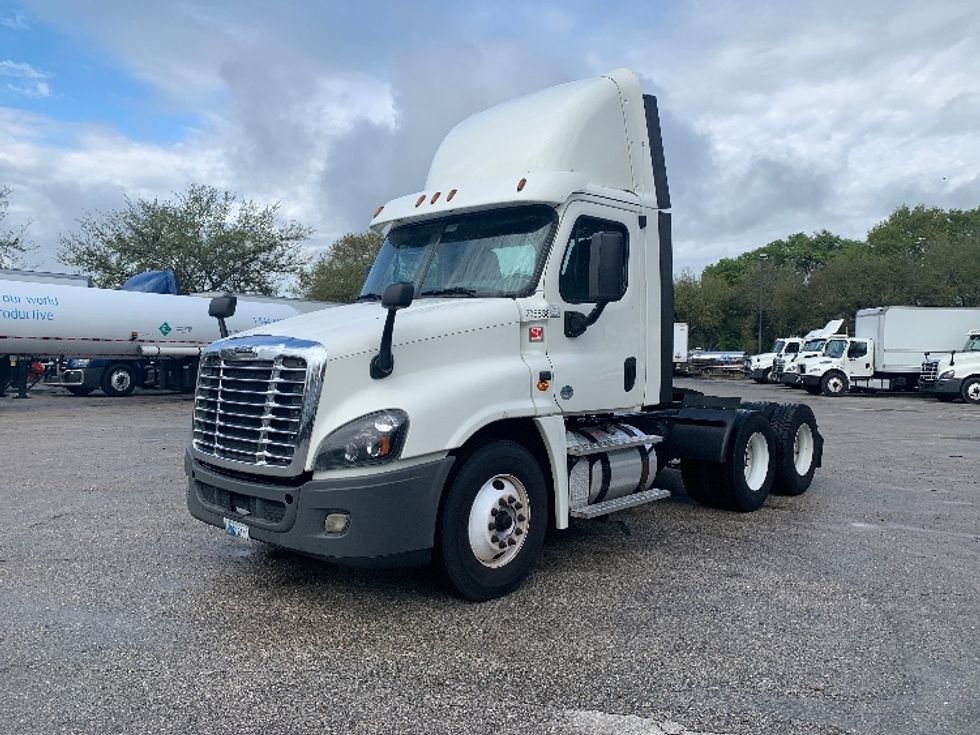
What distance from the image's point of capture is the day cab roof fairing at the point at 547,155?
5.94 m

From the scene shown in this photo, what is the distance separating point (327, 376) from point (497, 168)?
2.53 meters

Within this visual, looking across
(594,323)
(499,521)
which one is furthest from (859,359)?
(499,521)

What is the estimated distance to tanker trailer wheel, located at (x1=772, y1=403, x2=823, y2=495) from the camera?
28.3 ft

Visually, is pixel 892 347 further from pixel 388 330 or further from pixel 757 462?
pixel 388 330

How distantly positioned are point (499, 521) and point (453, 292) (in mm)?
A: 1638

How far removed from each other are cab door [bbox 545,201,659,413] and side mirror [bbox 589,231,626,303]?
0.02m

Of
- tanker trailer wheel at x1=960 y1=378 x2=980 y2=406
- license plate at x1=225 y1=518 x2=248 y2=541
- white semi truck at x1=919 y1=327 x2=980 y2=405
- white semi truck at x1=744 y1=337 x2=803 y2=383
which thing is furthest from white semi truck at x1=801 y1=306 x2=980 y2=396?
license plate at x1=225 y1=518 x2=248 y2=541

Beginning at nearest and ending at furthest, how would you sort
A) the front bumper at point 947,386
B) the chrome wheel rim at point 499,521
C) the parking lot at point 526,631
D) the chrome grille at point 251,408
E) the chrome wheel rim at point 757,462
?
the parking lot at point 526,631, the chrome grille at point 251,408, the chrome wheel rim at point 499,521, the chrome wheel rim at point 757,462, the front bumper at point 947,386

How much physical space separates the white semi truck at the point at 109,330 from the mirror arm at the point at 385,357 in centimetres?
1850

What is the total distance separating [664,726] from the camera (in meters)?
3.56

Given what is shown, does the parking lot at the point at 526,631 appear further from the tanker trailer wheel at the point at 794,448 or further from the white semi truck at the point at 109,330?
the white semi truck at the point at 109,330

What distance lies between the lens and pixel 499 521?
5.25 meters

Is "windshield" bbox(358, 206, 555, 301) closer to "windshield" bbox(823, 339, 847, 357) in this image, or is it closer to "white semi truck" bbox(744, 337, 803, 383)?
"windshield" bbox(823, 339, 847, 357)

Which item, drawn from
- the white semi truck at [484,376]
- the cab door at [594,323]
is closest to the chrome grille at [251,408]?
the white semi truck at [484,376]
